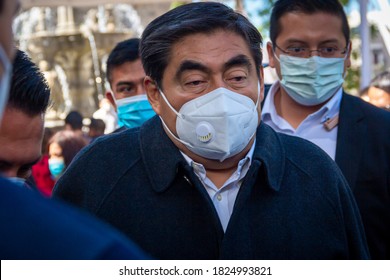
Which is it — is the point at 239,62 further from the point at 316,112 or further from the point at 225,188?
the point at 316,112

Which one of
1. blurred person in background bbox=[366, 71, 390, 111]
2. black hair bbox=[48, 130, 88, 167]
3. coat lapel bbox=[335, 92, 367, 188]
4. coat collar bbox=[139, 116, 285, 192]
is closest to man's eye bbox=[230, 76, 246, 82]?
coat collar bbox=[139, 116, 285, 192]

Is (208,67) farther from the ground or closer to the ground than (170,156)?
farther from the ground

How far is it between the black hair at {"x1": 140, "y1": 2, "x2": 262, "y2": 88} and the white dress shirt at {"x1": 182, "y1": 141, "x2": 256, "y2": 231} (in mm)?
A: 427

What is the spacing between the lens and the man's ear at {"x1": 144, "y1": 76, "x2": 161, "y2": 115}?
3424mm

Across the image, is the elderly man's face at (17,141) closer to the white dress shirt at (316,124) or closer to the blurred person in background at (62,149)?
the white dress shirt at (316,124)

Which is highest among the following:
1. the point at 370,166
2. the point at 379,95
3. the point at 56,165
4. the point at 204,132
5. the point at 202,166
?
the point at 204,132

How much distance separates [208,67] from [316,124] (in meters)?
1.57

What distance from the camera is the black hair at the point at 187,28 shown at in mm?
3184

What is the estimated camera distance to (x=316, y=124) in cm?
459

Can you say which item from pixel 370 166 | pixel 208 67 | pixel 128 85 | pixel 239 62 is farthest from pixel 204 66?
pixel 128 85

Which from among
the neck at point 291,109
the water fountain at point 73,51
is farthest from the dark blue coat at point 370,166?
the water fountain at point 73,51

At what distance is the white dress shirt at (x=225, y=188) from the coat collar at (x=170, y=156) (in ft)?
0.23

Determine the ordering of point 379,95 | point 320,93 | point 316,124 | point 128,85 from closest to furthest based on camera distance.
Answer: point 316,124, point 320,93, point 128,85, point 379,95
